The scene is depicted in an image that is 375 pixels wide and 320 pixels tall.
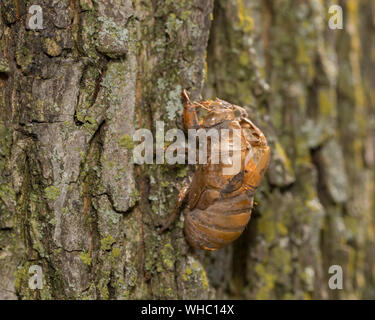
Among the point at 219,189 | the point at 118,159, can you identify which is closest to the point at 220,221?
the point at 219,189

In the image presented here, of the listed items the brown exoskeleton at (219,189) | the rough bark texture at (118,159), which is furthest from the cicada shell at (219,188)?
the rough bark texture at (118,159)

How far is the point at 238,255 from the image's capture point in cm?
312

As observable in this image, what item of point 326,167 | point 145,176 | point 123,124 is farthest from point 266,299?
point 123,124

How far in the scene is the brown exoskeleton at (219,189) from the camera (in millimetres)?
2307

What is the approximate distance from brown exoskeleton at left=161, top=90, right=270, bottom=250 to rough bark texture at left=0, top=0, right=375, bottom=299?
100 millimetres

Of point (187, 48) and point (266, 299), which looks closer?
point (187, 48)

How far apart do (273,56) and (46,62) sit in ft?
6.13

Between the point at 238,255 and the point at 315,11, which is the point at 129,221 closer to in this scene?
the point at 238,255

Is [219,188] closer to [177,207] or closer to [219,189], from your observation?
[219,189]

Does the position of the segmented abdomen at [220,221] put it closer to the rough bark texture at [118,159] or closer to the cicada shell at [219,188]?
the cicada shell at [219,188]

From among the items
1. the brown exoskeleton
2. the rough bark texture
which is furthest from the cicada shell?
the rough bark texture

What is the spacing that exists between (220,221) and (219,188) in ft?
0.56

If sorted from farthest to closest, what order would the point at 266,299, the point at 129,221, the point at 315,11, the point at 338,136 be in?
the point at 338,136 < the point at 315,11 < the point at 266,299 < the point at 129,221

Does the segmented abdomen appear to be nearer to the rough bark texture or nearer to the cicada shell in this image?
the cicada shell
